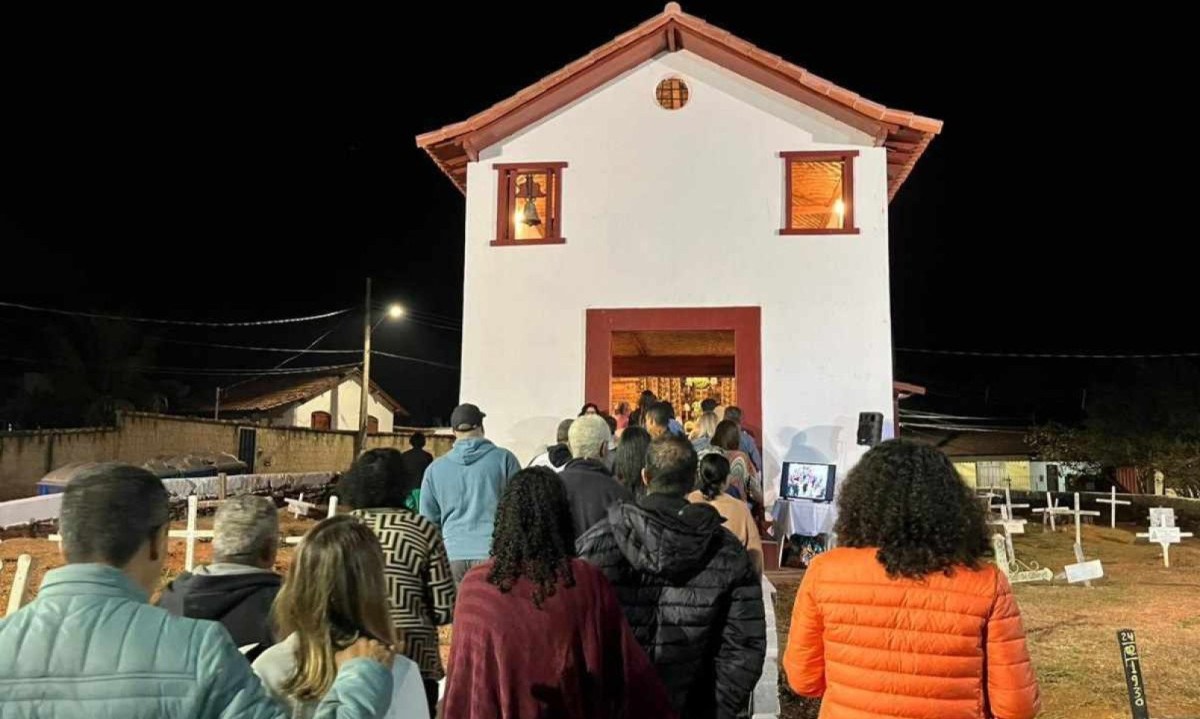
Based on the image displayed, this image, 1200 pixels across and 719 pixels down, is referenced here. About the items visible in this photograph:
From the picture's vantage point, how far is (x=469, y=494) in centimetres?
570

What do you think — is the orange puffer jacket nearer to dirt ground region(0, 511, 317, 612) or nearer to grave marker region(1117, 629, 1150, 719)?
grave marker region(1117, 629, 1150, 719)

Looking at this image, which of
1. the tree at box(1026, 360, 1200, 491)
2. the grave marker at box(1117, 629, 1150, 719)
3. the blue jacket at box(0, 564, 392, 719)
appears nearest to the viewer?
the blue jacket at box(0, 564, 392, 719)

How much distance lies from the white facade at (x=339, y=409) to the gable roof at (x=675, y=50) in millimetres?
33131

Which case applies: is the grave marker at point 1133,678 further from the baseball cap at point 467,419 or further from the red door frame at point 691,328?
the red door frame at point 691,328

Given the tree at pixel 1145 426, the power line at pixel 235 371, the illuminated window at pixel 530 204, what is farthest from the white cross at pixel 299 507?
the tree at pixel 1145 426

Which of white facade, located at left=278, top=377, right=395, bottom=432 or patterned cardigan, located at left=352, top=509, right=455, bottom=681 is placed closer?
patterned cardigan, located at left=352, top=509, right=455, bottom=681

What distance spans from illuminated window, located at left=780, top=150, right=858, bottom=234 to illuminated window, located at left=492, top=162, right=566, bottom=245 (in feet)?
11.1

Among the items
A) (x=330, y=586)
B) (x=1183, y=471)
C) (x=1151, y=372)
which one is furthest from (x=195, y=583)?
(x=1151, y=372)

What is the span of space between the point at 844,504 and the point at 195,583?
7.72ft

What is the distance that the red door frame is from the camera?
41.2ft

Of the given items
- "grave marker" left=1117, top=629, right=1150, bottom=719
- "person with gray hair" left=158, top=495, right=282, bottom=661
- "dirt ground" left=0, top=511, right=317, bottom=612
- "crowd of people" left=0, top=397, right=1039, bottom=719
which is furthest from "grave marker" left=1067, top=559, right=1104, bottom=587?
"person with gray hair" left=158, top=495, right=282, bottom=661

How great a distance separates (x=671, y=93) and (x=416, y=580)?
Result: 35.3 feet

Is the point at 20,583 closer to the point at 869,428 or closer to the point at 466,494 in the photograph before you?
the point at 466,494

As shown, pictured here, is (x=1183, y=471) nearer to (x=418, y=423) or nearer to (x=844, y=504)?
(x=844, y=504)
